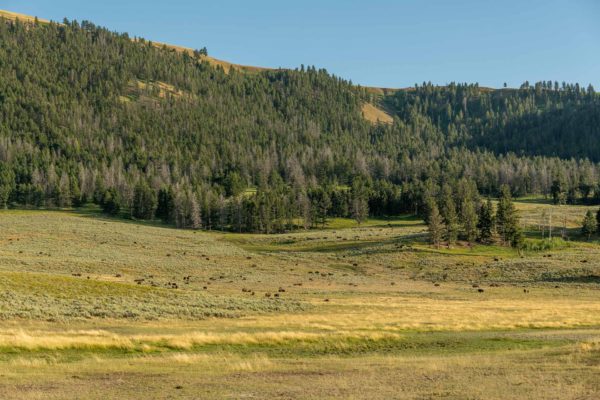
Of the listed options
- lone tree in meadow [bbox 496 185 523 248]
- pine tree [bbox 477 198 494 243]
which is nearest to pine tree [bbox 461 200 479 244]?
pine tree [bbox 477 198 494 243]

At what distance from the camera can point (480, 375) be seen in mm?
19797

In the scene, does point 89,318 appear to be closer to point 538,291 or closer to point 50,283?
point 50,283

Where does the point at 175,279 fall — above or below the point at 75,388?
below

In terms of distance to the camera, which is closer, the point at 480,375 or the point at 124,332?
the point at 480,375

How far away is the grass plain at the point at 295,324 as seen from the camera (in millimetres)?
18875

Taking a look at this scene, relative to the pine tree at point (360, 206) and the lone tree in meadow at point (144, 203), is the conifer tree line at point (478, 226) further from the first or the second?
the lone tree in meadow at point (144, 203)

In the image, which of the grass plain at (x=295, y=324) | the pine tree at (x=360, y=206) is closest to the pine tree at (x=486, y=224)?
the grass plain at (x=295, y=324)

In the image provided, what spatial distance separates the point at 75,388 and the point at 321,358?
1117cm

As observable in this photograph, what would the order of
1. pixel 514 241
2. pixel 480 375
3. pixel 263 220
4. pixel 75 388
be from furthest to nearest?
pixel 263 220
pixel 514 241
pixel 480 375
pixel 75 388

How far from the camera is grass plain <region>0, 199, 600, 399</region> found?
61.9 ft

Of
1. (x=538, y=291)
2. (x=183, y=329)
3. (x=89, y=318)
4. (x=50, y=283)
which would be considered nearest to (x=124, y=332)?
(x=183, y=329)

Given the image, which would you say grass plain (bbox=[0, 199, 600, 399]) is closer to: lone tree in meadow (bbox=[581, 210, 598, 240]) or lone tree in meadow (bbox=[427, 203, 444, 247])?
lone tree in meadow (bbox=[427, 203, 444, 247])

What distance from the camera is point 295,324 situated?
124 feet

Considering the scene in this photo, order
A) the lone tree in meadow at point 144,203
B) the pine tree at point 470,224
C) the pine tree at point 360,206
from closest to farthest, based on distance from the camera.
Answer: the pine tree at point 470,224, the pine tree at point 360,206, the lone tree in meadow at point 144,203
